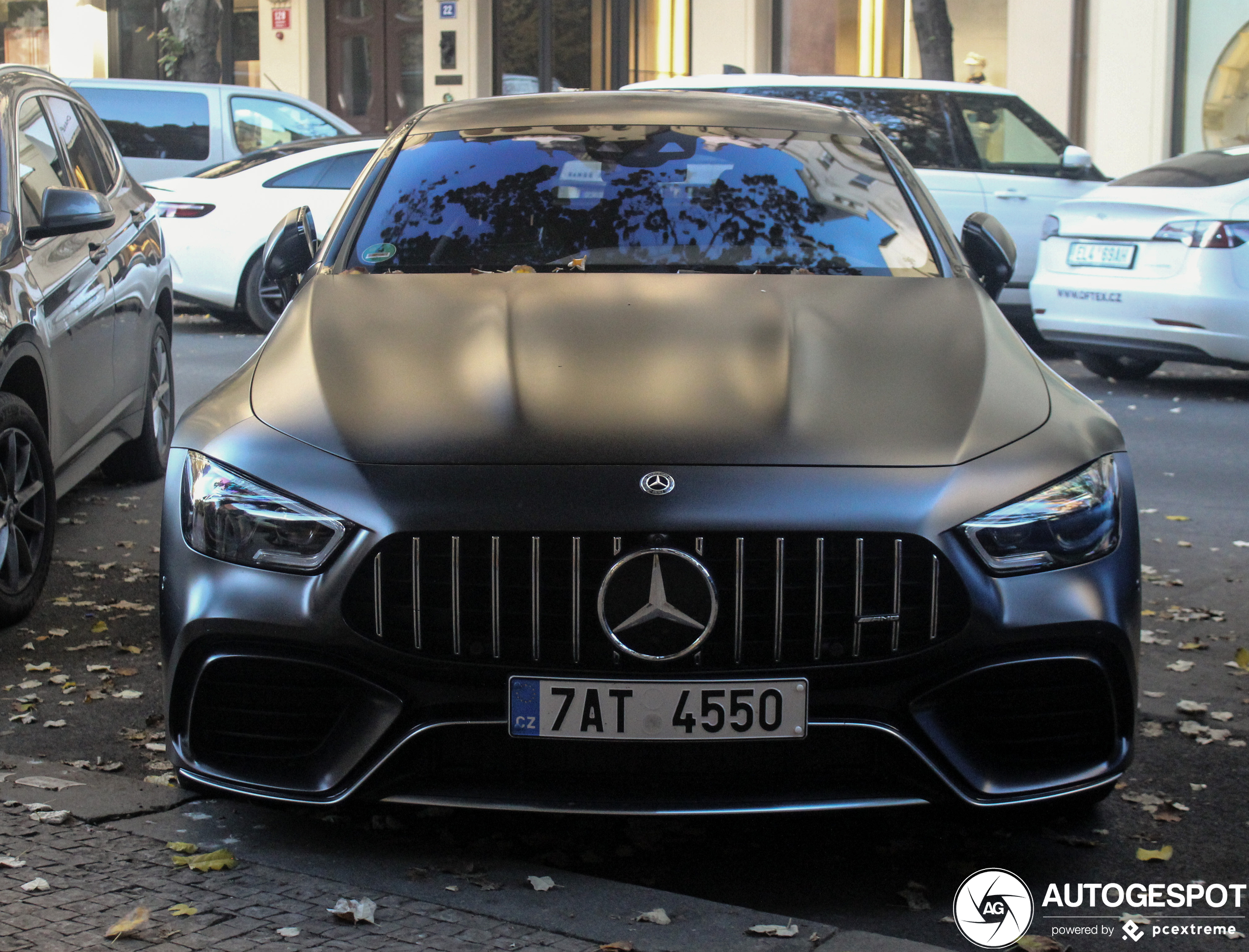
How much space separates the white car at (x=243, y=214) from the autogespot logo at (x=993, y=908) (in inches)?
393

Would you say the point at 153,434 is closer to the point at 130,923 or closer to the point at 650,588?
the point at 130,923

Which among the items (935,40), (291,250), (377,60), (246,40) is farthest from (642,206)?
(246,40)

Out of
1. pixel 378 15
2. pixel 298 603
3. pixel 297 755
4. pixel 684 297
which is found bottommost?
pixel 297 755

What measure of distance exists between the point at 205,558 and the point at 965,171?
31.8ft

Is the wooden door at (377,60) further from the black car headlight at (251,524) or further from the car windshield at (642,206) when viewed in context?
the black car headlight at (251,524)

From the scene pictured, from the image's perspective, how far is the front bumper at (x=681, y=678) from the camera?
3.12m

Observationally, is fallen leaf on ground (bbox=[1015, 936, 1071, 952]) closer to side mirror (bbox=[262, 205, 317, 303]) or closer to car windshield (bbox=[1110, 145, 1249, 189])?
side mirror (bbox=[262, 205, 317, 303])

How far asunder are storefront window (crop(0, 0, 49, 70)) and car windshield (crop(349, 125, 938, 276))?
82.6ft

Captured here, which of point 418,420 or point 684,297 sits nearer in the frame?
point 418,420

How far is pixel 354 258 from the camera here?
454 centimetres

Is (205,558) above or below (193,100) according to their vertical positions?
below

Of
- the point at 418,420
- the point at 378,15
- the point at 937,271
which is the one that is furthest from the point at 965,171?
the point at 378,15

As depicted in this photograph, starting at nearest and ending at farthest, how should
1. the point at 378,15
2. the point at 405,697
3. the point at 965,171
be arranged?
the point at 405,697 → the point at 965,171 → the point at 378,15

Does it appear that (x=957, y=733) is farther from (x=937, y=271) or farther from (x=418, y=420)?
(x=937, y=271)
